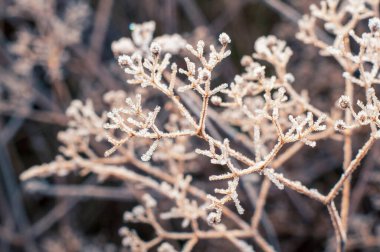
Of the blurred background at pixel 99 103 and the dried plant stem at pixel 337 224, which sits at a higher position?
the blurred background at pixel 99 103

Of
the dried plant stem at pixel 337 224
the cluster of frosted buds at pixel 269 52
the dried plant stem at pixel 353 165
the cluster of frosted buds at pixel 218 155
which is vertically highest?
the cluster of frosted buds at pixel 269 52

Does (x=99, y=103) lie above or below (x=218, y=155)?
above

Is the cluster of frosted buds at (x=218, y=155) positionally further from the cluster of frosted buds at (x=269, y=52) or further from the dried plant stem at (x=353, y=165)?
the cluster of frosted buds at (x=269, y=52)

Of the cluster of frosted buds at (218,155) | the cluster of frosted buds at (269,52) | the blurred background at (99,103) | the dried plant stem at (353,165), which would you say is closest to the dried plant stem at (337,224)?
the dried plant stem at (353,165)

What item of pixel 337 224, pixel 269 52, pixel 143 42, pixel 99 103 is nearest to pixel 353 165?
pixel 337 224

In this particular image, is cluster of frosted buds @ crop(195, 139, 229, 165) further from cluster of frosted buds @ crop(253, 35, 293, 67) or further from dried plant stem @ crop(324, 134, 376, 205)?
cluster of frosted buds @ crop(253, 35, 293, 67)

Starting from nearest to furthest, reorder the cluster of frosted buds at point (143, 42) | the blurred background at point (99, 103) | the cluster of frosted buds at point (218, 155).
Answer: the cluster of frosted buds at point (218, 155) → the cluster of frosted buds at point (143, 42) → the blurred background at point (99, 103)

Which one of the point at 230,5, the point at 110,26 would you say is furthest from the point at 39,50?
the point at 230,5

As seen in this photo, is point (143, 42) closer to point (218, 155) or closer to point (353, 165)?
point (218, 155)
